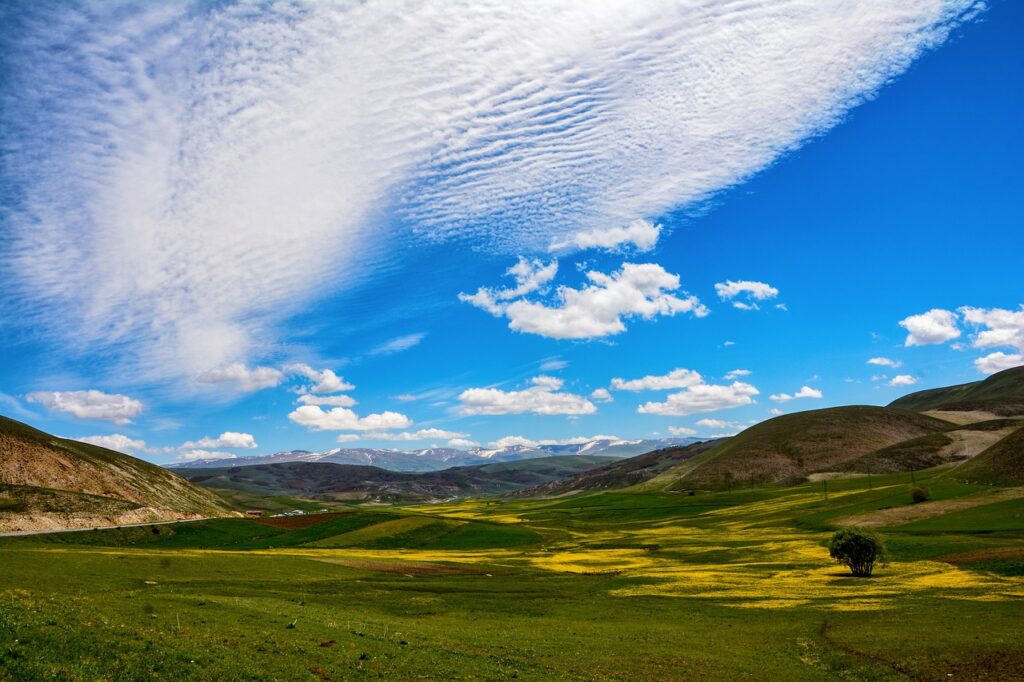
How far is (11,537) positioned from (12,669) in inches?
3628

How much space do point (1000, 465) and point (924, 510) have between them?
50.9m

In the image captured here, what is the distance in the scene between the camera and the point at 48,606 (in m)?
26.8

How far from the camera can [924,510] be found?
115 metres

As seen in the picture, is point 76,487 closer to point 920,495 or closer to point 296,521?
point 296,521

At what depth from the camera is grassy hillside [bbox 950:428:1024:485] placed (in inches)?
5458

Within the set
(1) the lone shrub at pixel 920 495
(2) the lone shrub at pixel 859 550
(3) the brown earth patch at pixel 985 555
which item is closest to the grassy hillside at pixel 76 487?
(2) the lone shrub at pixel 859 550

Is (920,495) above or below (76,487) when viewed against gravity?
below

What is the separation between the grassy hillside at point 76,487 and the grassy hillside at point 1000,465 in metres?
202

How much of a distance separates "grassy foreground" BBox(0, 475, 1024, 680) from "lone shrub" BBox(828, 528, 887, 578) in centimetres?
206

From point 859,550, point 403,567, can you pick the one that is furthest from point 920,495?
point 403,567

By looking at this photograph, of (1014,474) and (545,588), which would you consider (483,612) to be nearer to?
(545,588)

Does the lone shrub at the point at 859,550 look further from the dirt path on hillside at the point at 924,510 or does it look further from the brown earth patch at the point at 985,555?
the dirt path on hillside at the point at 924,510

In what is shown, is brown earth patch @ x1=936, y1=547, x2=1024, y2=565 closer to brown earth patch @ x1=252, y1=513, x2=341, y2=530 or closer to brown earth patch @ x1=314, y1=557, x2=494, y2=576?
brown earth patch @ x1=314, y1=557, x2=494, y2=576

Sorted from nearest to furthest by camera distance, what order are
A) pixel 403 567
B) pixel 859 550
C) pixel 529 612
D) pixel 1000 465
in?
1. pixel 529 612
2. pixel 859 550
3. pixel 403 567
4. pixel 1000 465
